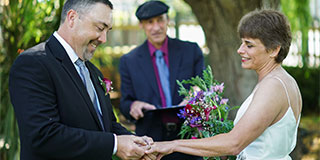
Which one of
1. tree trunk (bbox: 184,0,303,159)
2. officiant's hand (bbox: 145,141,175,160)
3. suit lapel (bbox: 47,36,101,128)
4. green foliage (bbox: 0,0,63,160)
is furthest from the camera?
tree trunk (bbox: 184,0,303,159)

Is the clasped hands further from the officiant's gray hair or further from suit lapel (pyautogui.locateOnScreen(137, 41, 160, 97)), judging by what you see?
suit lapel (pyautogui.locateOnScreen(137, 41, 160, 97))

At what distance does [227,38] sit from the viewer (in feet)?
17.4

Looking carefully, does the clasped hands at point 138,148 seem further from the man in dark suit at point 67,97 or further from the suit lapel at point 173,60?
the suit lapel at point 173,60

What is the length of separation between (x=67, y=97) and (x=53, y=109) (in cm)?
11

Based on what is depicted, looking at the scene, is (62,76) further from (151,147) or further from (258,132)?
(258,132)

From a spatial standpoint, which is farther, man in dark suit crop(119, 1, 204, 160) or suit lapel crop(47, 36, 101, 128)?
man in dark suit crop(119, 1, 204, 160)

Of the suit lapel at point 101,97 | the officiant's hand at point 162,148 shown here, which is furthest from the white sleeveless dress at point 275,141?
the suit lapel at point 101,97

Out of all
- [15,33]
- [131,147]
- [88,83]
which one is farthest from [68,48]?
[15,33]

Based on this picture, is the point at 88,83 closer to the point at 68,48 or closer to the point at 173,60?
the point at 68,48

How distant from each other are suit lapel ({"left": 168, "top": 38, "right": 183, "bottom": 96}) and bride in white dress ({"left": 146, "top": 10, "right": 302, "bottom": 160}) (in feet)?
4.16

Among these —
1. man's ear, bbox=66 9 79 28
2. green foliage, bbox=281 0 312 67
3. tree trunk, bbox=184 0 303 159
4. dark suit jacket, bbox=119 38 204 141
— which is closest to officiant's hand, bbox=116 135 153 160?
man's ear, bbox=66 9 79 28

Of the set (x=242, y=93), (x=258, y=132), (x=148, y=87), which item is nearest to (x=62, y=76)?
(x=258, y=132)

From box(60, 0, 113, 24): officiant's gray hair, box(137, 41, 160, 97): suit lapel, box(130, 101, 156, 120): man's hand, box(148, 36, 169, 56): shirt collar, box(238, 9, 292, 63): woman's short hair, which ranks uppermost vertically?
box(60, 0, 113, 24): officiant's gray hair

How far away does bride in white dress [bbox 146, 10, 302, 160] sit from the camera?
2.48 meters
